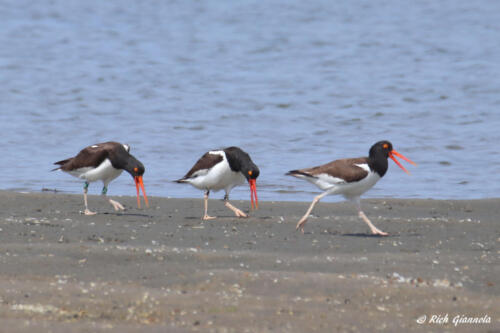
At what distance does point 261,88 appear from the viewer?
78.2 feet

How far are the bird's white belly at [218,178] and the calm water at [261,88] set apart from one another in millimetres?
1823

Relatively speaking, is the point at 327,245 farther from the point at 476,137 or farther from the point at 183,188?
the point at 476,137

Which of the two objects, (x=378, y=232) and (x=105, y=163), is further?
(x=105, y=163)

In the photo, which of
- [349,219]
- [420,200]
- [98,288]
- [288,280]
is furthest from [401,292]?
[420,200]

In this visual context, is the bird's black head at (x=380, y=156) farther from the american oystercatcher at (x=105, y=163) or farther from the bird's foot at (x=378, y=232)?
the american oystercatcher at (x=105, y=163)

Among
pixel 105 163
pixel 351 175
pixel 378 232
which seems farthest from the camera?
pixel 105 163

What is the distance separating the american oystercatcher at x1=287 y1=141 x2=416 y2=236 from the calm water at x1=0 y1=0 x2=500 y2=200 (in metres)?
3.33

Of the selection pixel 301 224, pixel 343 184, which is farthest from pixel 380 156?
pixel 301 224

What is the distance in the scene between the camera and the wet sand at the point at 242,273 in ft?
19.8

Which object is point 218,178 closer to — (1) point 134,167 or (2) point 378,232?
(1) point 134,167

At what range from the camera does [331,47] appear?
99.6 ft

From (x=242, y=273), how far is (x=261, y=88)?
55.7 feet

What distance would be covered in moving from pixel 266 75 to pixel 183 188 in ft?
40.2

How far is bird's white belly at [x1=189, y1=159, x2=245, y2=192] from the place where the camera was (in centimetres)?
1127
